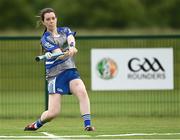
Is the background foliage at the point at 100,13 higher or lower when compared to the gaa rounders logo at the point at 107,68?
higher

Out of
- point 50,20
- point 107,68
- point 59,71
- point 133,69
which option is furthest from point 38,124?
point 133,69

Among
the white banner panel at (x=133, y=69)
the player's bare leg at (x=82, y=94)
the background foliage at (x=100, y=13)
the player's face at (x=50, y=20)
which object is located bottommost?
the player's bare leg at (x=82, y=94)

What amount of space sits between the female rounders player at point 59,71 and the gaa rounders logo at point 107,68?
453 centimetres

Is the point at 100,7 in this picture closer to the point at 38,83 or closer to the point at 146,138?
the point at 38,83

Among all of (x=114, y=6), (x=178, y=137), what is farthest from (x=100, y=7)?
(x=178, y=137)

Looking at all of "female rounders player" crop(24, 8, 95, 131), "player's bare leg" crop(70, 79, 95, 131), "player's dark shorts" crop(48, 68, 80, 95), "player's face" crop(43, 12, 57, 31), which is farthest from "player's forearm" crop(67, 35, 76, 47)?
"player's bare leg" crop(70, 79, 95, 131)

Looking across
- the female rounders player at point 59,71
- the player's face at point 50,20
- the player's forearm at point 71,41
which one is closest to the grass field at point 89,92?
the female rounders player at point 59,71

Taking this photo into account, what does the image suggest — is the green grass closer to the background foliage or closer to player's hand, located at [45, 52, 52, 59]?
player's hand, located at [45, 52, 52, 59]

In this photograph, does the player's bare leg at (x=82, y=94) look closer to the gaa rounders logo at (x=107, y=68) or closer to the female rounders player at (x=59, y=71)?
the female rounders player at (x=59, y=71)

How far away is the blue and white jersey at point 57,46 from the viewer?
650 inches

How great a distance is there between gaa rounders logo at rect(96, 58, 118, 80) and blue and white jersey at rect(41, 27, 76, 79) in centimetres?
456

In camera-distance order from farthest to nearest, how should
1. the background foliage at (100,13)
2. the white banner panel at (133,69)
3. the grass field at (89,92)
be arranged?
the background foliage at (100,13) < the grass field at (89,92) < the white banner panel at (133,69)

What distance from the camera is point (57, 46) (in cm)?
1650

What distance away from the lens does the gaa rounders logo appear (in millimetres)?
21156
